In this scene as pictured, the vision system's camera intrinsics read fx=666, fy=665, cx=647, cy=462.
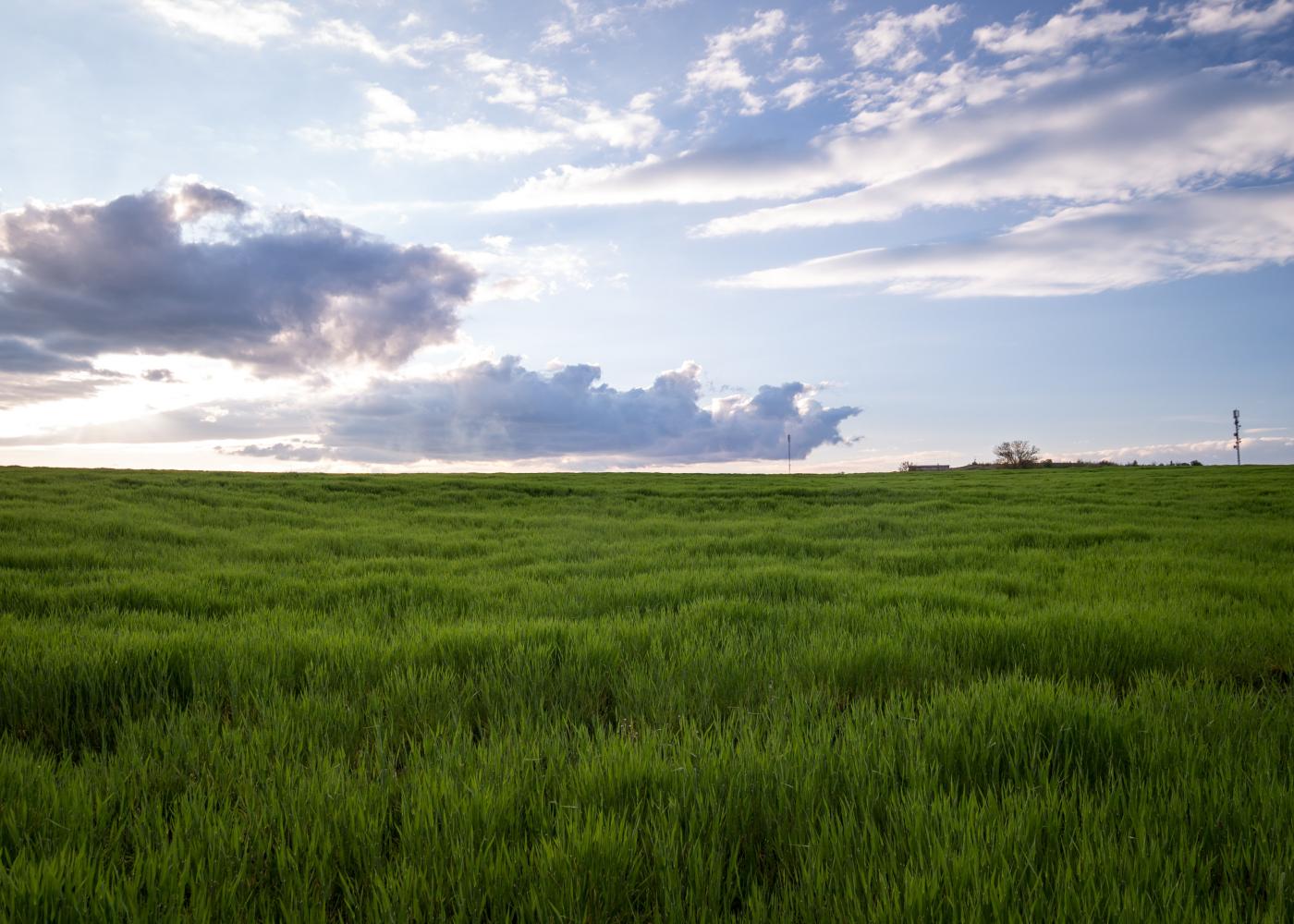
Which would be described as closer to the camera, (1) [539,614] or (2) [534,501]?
(1) [539,614]

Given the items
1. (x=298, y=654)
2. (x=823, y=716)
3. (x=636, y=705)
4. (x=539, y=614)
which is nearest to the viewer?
(x=823, y=716)

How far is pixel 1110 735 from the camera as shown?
3.00 metres

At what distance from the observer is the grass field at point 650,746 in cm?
200

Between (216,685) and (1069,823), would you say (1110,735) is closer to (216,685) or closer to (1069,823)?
(1069,823)

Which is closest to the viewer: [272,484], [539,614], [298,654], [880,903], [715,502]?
[880,903]

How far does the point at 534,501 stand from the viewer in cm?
2217

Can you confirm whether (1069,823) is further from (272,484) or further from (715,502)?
→ (272,484)

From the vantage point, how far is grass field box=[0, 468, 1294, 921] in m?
2.00

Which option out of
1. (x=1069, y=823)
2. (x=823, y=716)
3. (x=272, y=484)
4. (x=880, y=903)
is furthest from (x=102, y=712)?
(x=272, y=484)

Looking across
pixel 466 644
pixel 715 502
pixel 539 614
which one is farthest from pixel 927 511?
pixel 466 644

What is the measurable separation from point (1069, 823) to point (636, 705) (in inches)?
80.5

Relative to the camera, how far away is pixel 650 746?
286cm

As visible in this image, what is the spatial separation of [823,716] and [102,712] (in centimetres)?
403

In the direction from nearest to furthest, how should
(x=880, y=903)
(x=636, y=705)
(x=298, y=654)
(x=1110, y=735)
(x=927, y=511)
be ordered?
(x=880, y=903), (x=1110, y=735), (x=636, y=705), (x=298, y=654), (x=927, y=511)
